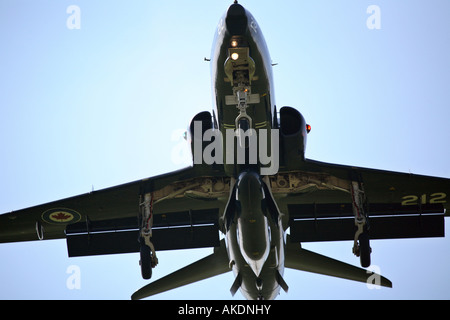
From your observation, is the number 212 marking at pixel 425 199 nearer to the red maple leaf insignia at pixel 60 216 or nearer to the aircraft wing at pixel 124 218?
the aircraft wing at pixel 124 218

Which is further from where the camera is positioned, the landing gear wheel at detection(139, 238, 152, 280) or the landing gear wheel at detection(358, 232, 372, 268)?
the landing gear wheel at detection(358, 232, 372, 268)

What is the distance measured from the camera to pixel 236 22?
566 inches

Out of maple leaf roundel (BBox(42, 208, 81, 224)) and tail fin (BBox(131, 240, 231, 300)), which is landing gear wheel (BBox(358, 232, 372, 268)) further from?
maple leaf roundel (BBox(42, 208, 81, 224))

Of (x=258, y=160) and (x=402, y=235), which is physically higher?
(x=258, y=160)

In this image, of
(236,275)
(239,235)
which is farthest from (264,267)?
(239,235)

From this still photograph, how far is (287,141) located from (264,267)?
3946 millimetres

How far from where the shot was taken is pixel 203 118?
16.6 meters

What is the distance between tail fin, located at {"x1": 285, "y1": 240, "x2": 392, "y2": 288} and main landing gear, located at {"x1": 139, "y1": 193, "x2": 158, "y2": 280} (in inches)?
185

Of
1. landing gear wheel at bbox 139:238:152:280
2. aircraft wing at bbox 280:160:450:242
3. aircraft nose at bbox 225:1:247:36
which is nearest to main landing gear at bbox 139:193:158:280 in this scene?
landing gear wheel at bbox 139:238:152:280

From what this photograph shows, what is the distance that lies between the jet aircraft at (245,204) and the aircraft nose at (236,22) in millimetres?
24

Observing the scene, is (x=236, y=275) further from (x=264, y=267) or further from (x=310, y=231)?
(x=310, y=231)

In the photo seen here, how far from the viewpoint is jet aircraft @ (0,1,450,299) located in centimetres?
1526

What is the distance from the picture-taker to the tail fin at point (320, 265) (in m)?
18.8

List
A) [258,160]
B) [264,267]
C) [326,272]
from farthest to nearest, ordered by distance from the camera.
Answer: [326,272] → [264,267] → [258,160]
